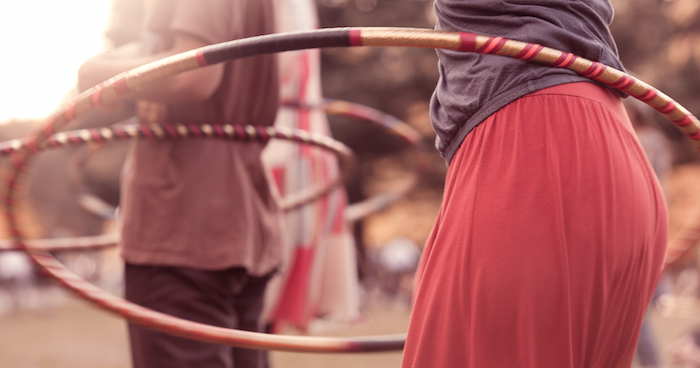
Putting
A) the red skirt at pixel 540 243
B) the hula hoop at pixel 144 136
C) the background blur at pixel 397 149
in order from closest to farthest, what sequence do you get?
the red skirt at pixel 540 243 < the hula hoop at pixel 144 136 < the background blur at pixel 397 149

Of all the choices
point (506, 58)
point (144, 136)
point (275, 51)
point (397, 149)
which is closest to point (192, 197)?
point (144, 136)

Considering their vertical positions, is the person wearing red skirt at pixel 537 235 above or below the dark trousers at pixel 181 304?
above

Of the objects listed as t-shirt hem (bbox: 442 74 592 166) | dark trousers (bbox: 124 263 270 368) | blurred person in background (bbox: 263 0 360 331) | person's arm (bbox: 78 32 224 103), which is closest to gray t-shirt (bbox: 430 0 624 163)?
t-shirt hem (bbox: 442 74 592 166)

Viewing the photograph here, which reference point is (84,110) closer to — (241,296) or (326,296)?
(241,296)

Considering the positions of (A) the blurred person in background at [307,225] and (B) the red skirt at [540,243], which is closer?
(B) the red skirt at [540,243]

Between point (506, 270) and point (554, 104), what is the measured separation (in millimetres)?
358

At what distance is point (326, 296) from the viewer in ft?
17.7

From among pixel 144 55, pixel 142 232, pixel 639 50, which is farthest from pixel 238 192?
pixel 639 50

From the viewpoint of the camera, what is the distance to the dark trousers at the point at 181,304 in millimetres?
1966

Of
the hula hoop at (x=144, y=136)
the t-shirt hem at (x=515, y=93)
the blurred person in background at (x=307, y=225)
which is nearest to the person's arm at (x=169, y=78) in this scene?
the hula hoop at (x=144, y=136)

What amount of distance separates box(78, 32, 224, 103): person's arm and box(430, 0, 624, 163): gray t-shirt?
0.73m

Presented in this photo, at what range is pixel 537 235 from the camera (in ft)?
4.20

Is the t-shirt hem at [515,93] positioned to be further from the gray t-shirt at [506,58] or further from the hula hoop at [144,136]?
the hula hoop at [144,136]

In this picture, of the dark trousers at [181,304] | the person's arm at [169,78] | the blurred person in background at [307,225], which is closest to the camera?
the person's arm at [169,78]
